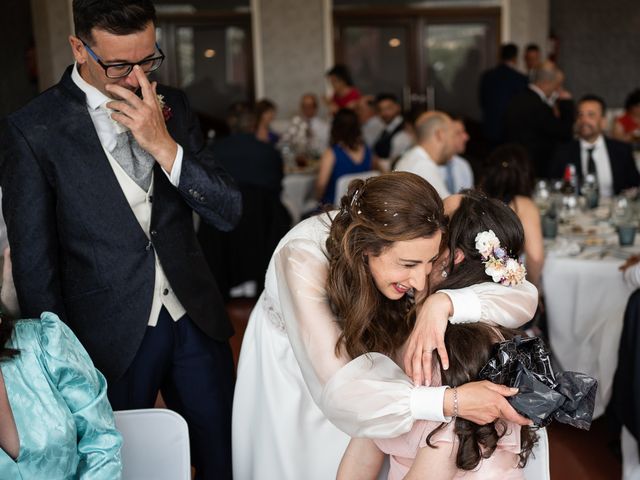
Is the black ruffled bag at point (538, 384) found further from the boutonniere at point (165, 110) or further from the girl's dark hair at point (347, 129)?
the girl's dark hair at point (347, 129)

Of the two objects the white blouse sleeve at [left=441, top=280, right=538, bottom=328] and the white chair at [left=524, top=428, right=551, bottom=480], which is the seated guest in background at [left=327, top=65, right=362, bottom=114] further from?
the white chair at [left=524, top=428, right=551, bottom=480]

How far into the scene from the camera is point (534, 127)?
6613 mm

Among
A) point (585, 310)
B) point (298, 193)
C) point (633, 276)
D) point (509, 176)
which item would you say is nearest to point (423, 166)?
point (509, 176)

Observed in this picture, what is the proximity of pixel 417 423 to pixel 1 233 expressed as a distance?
3.78 feet

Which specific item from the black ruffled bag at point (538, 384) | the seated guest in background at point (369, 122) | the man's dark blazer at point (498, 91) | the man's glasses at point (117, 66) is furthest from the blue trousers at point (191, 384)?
the man's dark blazer at point (498, 91)

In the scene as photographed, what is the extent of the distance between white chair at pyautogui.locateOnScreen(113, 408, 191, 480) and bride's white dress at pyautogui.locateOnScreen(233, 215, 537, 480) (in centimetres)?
31

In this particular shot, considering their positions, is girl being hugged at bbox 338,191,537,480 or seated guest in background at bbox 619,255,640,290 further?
seated guest in background at bbox 619,255,640,290

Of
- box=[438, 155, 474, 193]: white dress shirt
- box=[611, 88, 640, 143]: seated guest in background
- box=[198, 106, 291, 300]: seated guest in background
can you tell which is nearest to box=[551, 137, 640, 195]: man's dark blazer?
box=[438, 155, 474, 193]: white dress shirt

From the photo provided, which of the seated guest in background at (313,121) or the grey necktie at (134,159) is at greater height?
the grey necktie at (134,159)

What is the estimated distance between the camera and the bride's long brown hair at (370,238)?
1710 mm

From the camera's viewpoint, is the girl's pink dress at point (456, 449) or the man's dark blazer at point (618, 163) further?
the man's dark blazer at point (618, 163)

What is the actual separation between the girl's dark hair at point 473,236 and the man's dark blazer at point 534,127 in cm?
471

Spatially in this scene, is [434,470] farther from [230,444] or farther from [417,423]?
[230,444]

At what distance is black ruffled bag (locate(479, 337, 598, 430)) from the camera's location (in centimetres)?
160
